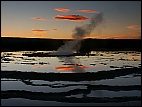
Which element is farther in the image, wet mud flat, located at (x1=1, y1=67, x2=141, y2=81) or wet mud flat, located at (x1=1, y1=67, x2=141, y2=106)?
wet mud flat, located at (x1=1, y1=67, x2=141, y2=81)

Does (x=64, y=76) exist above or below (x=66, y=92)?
below

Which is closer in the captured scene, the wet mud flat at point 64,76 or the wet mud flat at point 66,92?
the wet mud flat at point 66,92

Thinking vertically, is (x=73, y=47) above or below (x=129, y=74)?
below

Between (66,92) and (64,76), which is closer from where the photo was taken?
(66,92)

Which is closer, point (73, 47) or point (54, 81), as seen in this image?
point (54, 81)

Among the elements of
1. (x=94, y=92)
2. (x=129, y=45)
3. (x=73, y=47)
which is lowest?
(x=129, y=45)

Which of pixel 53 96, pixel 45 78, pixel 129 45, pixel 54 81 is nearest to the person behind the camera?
pixel 53 96

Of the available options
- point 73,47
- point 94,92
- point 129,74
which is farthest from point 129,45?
point 94,92

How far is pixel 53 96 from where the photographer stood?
15555 mm

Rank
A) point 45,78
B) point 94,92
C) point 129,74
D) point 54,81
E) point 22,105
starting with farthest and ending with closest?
point 129,74, point 45,78, point 54,81, point 94,92, point 22,105

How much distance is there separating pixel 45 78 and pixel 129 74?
6546mm

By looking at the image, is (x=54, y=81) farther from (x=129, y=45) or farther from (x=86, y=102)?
(x=129, y=45)

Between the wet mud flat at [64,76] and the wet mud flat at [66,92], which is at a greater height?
the wet mud flat at [66,92]

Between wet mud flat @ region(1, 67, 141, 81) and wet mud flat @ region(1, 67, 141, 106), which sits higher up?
wet mud flat @ region(1, 67, 141, 106)
